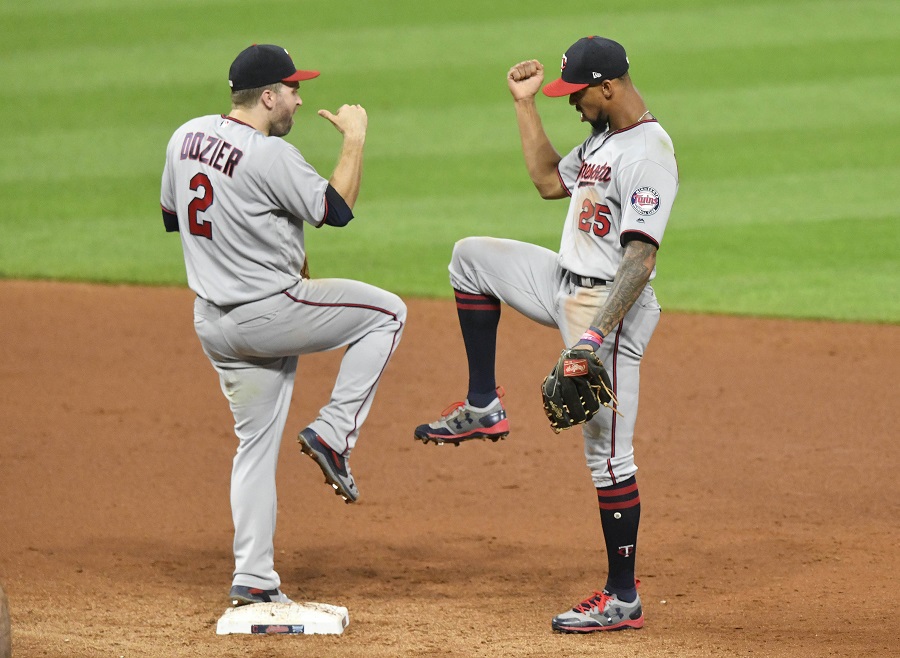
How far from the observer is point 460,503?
6.69 meters

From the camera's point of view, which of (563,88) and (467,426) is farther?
(467,426)

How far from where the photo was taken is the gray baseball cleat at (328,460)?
190 inches

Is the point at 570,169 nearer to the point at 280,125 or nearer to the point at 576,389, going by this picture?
the point at 576,389

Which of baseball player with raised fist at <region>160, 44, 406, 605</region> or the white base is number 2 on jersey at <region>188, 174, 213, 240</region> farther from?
the white base

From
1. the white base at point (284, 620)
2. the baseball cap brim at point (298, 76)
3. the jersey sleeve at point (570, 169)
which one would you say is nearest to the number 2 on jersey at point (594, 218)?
the jersey sleeve at point (570, 169)

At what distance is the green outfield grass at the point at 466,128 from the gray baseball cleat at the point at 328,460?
5.35 m

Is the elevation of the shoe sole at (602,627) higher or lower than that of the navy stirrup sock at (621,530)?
lower

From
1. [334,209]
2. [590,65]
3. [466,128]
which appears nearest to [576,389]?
[334,209]

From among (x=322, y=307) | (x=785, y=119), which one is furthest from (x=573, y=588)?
(x=785, y=119)

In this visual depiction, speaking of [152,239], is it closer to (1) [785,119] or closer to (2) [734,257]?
(2) [734,257]

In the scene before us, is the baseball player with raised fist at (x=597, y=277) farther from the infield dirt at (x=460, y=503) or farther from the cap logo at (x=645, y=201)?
the infield dirt at (x=460, y=503)

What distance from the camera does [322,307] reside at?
4.93 m

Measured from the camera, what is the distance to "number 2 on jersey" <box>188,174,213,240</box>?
4793mm

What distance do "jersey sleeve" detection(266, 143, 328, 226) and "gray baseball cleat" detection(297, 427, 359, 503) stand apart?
80 centimetres
